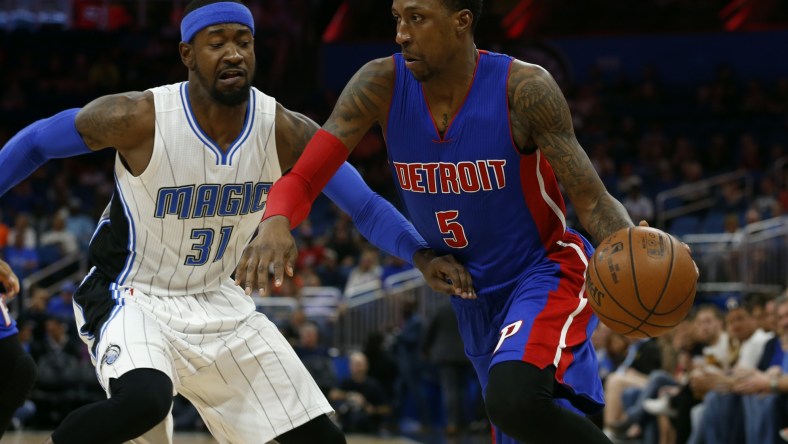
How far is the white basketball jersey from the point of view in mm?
4883

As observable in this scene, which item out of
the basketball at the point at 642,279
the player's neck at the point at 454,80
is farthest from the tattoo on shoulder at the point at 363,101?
the basketball at the point at 642,279

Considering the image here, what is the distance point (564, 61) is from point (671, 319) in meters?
18.4

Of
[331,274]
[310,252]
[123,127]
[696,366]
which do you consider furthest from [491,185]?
[310,252]

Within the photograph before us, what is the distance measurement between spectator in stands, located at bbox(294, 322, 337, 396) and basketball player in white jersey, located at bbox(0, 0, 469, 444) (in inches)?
309

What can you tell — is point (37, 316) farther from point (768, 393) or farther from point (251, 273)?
point (251, 273)

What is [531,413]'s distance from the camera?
4.15 m

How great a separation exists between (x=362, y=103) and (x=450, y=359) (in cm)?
797

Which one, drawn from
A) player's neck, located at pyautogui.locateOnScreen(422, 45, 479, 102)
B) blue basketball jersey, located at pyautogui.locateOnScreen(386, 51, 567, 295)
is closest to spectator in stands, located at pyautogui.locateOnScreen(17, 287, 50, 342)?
blue basketball jersey, located at pyautogui.locateOnScreen(386, 51, 567, 295)

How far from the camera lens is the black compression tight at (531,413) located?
416 centimetres

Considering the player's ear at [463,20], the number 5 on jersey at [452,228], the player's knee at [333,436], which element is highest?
Answer: the player's ear at [463,20]

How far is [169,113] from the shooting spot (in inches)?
195

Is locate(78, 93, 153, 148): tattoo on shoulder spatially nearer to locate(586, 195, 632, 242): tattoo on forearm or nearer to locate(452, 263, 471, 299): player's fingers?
locate(452, 263, 471, 299): player's fingers

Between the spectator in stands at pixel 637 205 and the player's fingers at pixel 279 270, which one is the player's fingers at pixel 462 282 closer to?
the player's fingers at pixel 279 270

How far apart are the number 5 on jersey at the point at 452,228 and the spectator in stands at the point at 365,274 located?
1032 centimetres
